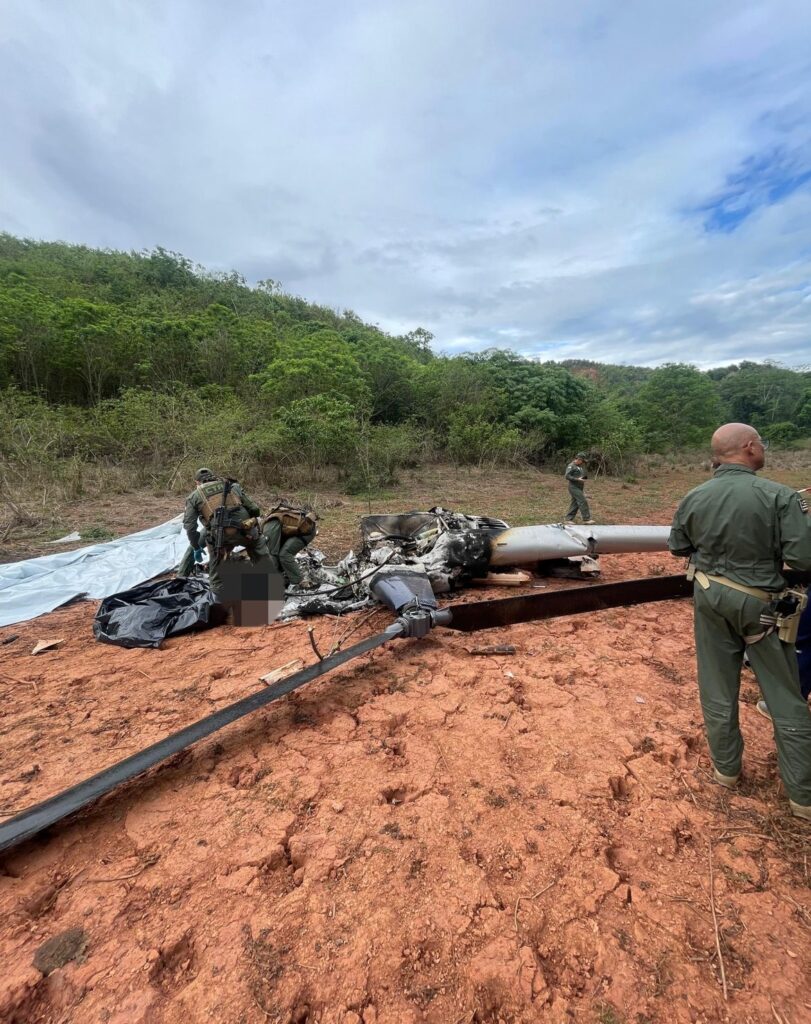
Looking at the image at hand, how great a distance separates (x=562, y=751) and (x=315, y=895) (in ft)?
4.03

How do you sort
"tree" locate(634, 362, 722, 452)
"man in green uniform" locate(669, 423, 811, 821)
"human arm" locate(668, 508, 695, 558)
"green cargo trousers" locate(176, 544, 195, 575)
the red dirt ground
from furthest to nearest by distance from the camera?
1. "tree" locate(634, 362, 722, 452)
2. "green cargo trousers" locate(176, 544, 195, 575)
3. "human arm" locate(668, 508, 695, 558)
4. "man in green uniform" locate(669, 423, 811, 821)
5. the red dirt ground

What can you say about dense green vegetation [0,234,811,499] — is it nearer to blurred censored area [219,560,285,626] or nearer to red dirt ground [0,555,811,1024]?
blurred censored area [219,560,285,626]

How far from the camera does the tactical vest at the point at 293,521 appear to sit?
4.23 metres

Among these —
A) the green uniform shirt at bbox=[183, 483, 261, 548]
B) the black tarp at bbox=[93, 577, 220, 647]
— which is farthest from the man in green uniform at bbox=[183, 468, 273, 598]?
the black tarp at bbox=[93, 577, 220, 647]

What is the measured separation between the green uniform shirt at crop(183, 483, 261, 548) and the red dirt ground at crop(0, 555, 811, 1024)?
1528mm

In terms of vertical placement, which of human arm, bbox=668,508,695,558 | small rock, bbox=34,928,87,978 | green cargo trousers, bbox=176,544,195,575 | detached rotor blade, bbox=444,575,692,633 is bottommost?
small rock, bbox=34,928,87,978

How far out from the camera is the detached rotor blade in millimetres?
3309

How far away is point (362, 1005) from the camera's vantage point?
1.13m

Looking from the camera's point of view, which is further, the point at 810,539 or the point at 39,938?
the point at 810,539

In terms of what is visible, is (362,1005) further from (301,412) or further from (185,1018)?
(301,412)

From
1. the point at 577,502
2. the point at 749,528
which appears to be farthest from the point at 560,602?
the point at 577,502

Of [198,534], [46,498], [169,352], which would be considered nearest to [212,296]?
[169,352]

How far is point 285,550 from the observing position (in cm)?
429

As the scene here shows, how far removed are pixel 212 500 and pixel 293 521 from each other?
805 mm
